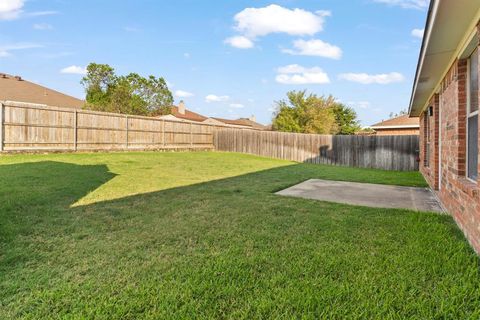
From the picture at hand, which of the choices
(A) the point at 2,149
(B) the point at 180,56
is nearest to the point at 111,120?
(A) the point at 2,149

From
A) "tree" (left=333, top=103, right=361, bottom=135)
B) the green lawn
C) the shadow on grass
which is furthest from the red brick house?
"tree" (left=333, top=103, right=361, bottom=135)

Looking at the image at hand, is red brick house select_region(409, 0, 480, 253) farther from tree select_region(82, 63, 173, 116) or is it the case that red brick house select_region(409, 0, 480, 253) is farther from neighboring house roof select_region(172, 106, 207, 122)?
neighboring house roof select_region(172, 106, 207, 122)

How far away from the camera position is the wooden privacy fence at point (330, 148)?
1357 cm

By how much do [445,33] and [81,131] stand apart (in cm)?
1296

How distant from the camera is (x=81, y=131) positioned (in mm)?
12594

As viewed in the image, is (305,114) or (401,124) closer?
(401,124)

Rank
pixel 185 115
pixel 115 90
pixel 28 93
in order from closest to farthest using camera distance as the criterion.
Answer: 1. pixel 28 93
2. pixel 115 90
3. pixel 185 115

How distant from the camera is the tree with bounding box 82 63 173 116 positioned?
27952 mm

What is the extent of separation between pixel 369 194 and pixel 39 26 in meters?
19.0

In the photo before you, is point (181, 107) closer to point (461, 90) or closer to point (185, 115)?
point (185, 115)

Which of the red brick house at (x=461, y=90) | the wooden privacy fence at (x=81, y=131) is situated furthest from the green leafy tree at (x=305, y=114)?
the red brick house at (x=461, y=90)

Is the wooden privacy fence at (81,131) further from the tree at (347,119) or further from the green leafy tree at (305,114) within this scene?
the tree at (347,119)

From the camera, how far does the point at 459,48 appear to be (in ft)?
11.8

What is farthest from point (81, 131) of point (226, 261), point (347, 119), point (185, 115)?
point (347, 119)
